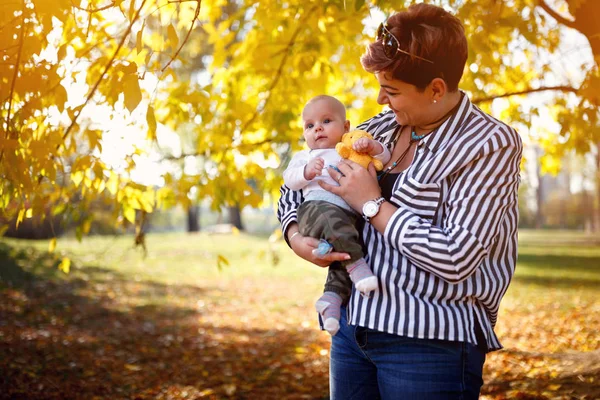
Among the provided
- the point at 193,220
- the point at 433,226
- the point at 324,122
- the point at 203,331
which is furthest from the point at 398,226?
the point at 193,220

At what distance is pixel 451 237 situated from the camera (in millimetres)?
1547

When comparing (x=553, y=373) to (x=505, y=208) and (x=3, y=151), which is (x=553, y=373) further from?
(x=3, y=151)

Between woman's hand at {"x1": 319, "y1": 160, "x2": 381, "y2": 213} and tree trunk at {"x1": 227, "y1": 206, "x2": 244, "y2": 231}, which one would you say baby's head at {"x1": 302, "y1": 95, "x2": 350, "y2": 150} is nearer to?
woman's hand at {"x1": 319, "y1": 160, "x2": 381, "y2": 213}

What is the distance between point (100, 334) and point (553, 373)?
495cm

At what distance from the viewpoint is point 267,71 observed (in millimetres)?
4742

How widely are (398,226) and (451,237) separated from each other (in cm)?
15

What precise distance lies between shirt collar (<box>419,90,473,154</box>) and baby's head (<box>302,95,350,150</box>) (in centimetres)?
53

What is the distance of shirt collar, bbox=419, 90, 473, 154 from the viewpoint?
171 centimetres

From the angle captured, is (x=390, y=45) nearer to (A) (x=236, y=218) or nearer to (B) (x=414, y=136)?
(B) (x=414, y=136)

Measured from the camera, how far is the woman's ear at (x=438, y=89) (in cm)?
170

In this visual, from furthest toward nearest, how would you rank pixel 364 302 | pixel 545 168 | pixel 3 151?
pixel 545 168 → pixel 3 151 → pixel 364 302

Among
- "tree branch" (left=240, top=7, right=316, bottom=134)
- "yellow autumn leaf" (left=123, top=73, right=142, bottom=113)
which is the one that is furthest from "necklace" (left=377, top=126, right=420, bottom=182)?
"tree branch" (left=240, top=7, right=316, bottom=134)

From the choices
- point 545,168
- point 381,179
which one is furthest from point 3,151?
point 545,168

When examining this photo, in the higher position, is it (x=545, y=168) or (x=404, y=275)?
(x=545, y=168)
